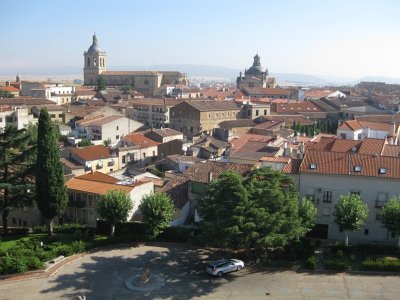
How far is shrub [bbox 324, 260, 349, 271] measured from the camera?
2975 centimetres

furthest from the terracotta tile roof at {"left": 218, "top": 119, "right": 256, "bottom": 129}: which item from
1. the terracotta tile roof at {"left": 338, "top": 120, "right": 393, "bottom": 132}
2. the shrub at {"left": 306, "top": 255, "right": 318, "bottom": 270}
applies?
the shrub at {"left": 306, "top": 255, "right": 318, "bottom": 270}

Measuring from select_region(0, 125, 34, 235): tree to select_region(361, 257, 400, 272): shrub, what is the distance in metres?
24.8

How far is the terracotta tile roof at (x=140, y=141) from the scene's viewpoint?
65.5 m

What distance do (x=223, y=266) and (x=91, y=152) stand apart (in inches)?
1243

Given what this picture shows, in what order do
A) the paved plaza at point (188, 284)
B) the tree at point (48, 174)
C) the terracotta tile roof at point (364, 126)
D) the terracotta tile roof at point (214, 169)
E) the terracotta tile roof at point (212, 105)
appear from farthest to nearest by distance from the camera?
the terracotta tile roof at point (212, 105) < the terracotta tile roof at point (364, 126) < the terracotta tile roof at point (214, 169) < the tree at point (48, 174) < the paved plaza at point (188, 284)

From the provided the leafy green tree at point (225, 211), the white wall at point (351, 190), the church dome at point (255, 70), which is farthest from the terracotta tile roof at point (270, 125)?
the church dome at point (255, 70)

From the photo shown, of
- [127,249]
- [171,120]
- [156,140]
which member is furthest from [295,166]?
[171,120]

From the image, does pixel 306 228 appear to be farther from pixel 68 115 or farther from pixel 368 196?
pixel 68 115

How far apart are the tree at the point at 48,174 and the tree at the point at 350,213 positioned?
20222mm

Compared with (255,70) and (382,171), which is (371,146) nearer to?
(382,171)

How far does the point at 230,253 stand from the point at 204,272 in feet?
11.8

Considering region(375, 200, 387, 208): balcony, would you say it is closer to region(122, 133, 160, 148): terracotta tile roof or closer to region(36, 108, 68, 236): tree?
region(36, 108, 68, 236): tree

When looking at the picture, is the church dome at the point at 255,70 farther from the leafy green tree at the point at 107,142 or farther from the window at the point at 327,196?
the window at the point at 327,196

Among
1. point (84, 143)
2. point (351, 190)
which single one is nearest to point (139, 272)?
point (351, 190)
